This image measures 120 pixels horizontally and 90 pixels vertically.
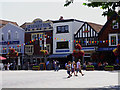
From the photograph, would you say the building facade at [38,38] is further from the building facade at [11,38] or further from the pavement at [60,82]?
the pavement at [60,82]

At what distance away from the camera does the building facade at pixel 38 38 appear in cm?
5219

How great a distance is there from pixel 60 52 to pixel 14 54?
8476 millimetres

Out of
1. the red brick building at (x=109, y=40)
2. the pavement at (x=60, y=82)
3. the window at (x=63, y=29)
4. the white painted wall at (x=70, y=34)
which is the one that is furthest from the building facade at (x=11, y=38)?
the pavement at (x=60, y=82)

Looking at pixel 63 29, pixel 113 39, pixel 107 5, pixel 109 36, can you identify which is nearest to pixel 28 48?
pixel 63 29

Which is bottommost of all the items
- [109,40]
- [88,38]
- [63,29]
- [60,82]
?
[60,82]

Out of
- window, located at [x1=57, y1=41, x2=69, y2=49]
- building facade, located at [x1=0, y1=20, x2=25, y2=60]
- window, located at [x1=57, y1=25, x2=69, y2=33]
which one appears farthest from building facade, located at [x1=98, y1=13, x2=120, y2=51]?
building facade, located at [x1=0, y1=20, x2=25, y2=60]

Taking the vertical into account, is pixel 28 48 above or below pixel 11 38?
below

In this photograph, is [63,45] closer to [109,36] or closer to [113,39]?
[109,36]

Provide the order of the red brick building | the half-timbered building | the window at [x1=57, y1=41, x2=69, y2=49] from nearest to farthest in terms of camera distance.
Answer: the red brick building → the half-timbered building → the window at [x1=57, y1=41, x2=69, y2=49]

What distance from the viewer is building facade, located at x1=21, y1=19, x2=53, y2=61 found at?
52188 mm

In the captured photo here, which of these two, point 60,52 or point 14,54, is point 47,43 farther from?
point 14,54

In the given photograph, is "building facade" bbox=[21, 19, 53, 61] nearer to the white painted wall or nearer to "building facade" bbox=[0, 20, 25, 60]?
the white painted wall

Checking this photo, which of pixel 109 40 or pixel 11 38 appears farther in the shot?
pixel 11 38

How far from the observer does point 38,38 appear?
52844 mm
